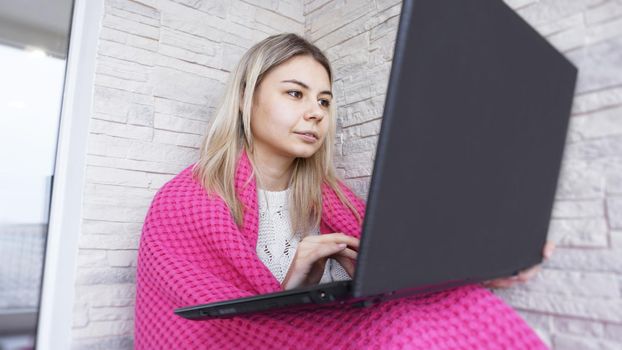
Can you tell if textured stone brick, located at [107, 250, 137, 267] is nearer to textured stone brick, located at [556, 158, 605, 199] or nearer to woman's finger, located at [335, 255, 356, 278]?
woman's finger, located at [335, 255, 356, 278]

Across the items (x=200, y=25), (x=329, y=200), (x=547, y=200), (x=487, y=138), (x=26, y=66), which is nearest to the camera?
(x=487, y=138)

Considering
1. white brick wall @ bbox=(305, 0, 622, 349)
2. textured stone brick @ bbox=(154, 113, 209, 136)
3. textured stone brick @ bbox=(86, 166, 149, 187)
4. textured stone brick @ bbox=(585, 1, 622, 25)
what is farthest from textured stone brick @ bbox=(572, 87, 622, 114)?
textured stone brick @ bbox=(86, 166, 149, 187)

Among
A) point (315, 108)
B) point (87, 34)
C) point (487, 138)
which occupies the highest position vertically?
point (87, 34)

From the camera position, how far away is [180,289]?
780 millimetres

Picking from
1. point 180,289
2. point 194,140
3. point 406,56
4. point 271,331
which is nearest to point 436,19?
point 406,56

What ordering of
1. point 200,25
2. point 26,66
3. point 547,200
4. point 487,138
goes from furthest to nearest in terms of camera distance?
point 200,25
point 26,66
point 547,200
point 487,138

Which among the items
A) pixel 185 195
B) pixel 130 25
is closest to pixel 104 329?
pixel 185 195

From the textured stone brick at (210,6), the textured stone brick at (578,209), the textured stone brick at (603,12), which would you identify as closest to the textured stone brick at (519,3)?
the textured stone brick at (603,12)

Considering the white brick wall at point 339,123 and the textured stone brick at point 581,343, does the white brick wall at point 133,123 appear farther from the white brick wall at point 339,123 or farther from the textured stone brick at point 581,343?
the textured stone brick at point 581,343

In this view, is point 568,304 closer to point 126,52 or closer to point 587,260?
point 587,260

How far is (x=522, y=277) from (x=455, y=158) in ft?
1.11

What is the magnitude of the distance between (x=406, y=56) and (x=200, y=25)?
935 mm

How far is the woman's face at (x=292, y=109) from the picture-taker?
3.36 ft

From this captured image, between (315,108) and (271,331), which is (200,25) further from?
(271,331)
